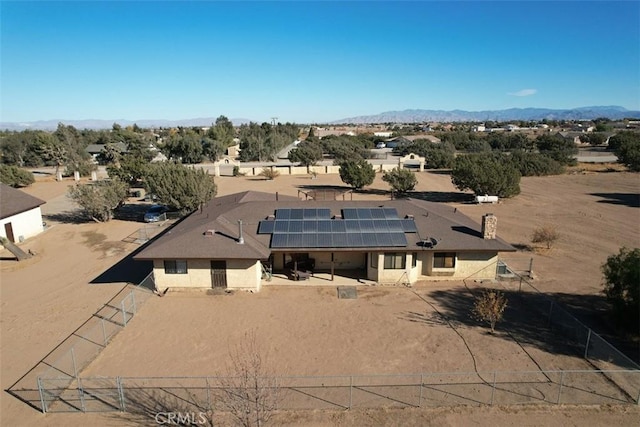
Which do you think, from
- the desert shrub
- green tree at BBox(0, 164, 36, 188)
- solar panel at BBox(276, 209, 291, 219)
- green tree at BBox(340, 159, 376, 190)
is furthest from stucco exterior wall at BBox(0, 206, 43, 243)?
the desert shrub

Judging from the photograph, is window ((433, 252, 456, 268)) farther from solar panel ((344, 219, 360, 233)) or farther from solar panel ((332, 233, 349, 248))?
solar panel ((332, 233, 349, 248))

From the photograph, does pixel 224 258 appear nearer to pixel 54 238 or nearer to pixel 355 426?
pixel 355 426

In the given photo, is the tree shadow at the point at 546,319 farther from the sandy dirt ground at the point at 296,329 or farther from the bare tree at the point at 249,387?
the bare tree at the point at 249,387

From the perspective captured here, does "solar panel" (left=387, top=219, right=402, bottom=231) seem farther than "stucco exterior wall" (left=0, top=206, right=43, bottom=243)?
No

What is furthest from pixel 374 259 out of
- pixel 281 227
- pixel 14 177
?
pixel 14 177

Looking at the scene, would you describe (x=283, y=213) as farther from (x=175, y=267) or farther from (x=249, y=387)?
(x=249, y=387)

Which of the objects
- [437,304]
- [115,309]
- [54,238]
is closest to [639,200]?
[437,304]

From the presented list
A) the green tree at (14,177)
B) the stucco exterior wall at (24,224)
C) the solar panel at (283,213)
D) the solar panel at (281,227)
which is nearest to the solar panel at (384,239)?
the solar panel at (281,227)
